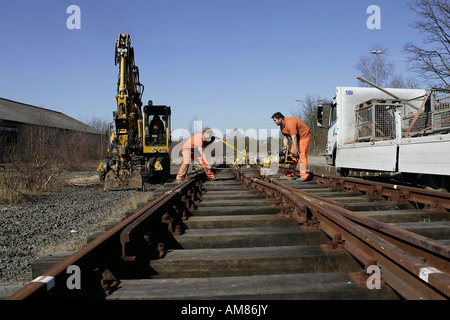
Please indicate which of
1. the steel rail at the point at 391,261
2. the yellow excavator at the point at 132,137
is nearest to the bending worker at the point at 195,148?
the yellow excavator at the point at 132,137

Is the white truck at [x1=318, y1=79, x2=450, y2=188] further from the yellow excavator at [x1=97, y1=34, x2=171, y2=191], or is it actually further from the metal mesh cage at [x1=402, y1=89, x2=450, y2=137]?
the yellow excavator at [x1=97, y1=34, x2=171, y2=191]

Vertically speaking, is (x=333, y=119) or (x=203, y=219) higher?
(x=333, y=119)

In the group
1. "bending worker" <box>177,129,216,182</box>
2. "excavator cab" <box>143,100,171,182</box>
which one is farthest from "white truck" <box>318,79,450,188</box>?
"excavator cab" <box>143,100,171,182</box>

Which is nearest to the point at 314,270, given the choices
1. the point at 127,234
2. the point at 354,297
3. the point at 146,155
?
the point at 354,297

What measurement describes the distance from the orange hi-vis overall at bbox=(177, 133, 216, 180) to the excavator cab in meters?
4.46

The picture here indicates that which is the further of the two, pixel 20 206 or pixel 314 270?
pixel 20 206

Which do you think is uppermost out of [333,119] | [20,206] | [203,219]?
[333,119]

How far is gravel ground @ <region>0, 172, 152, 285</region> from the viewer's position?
4.33 meters

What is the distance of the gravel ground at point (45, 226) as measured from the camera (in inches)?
170

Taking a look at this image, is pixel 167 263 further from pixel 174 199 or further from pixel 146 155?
pixel 146 155

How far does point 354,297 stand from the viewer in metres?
2.08

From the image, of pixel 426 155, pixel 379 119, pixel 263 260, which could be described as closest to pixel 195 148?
pixel 379 119
